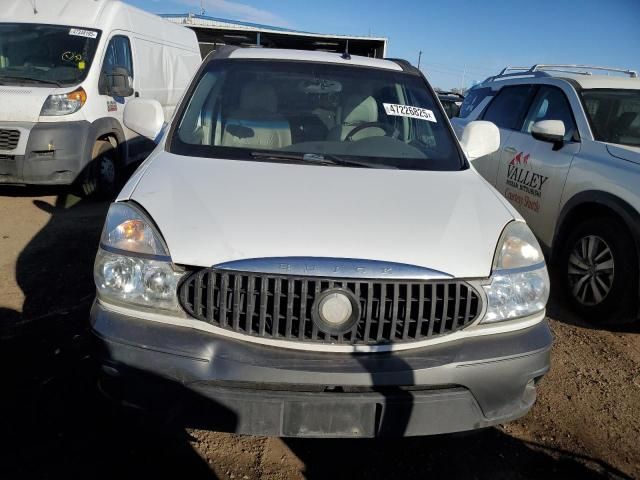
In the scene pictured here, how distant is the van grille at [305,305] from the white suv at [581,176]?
2258 mm

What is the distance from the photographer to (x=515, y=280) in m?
2.15

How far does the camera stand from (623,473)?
244 cm

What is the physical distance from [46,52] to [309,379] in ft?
21.1

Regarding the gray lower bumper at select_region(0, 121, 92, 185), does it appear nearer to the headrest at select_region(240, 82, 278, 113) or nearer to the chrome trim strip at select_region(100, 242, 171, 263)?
the headrest at select_region(240, 82, 278, 113)

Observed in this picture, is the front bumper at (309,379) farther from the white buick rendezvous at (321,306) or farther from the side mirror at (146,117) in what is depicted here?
the side mirror at (146,117)

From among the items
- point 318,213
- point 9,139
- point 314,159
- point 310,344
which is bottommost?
point 9,139

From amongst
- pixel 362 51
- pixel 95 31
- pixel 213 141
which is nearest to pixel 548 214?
pixel 213 141

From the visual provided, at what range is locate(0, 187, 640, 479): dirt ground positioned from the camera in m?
2.29

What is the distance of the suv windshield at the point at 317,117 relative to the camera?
115 inches

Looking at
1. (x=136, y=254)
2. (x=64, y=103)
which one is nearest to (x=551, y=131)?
(x=136, y=254)

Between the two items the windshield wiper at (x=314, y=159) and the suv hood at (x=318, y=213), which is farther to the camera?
the windshield wiper at (x=314, y=159)

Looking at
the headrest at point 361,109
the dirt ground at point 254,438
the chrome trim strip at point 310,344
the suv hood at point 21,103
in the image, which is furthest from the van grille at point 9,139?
the chrome trim strip at point 310,344

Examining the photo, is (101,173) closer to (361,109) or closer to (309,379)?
(361,109)

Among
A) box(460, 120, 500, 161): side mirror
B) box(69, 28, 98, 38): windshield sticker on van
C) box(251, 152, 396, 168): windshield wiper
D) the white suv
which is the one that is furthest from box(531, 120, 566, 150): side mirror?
box(69, 28, 98, 38): windshield sticker on van
